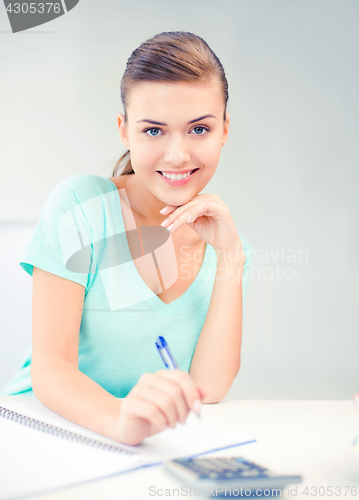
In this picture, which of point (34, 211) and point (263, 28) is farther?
point (263, 28)

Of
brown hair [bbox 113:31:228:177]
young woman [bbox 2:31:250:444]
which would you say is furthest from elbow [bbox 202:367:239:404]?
brown hair [bbox 113:31:228:177]

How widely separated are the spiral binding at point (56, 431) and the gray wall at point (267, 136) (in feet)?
5.69

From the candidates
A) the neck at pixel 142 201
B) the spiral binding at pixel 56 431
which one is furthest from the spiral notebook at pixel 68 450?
the neck at pixel 142 201

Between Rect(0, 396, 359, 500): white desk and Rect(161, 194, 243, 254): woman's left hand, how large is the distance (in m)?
0.36

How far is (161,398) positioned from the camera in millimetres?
493

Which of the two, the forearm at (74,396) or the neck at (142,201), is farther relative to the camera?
the neck at (142,201)

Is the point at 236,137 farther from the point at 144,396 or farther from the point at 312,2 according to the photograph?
the point at 144,396

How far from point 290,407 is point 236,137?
6.38ft

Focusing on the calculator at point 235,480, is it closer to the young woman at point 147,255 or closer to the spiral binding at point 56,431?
the spiral binding at point 56,431

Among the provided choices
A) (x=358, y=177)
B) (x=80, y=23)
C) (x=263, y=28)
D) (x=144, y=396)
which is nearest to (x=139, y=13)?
(x=80, y=23)

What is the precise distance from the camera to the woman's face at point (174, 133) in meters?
0.85

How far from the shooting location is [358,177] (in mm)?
2613

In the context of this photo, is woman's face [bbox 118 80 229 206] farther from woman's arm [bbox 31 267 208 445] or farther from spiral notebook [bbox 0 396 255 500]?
spiral notebook [bbox 0 396 255 500]

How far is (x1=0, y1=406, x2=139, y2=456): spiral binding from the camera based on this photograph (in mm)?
539
